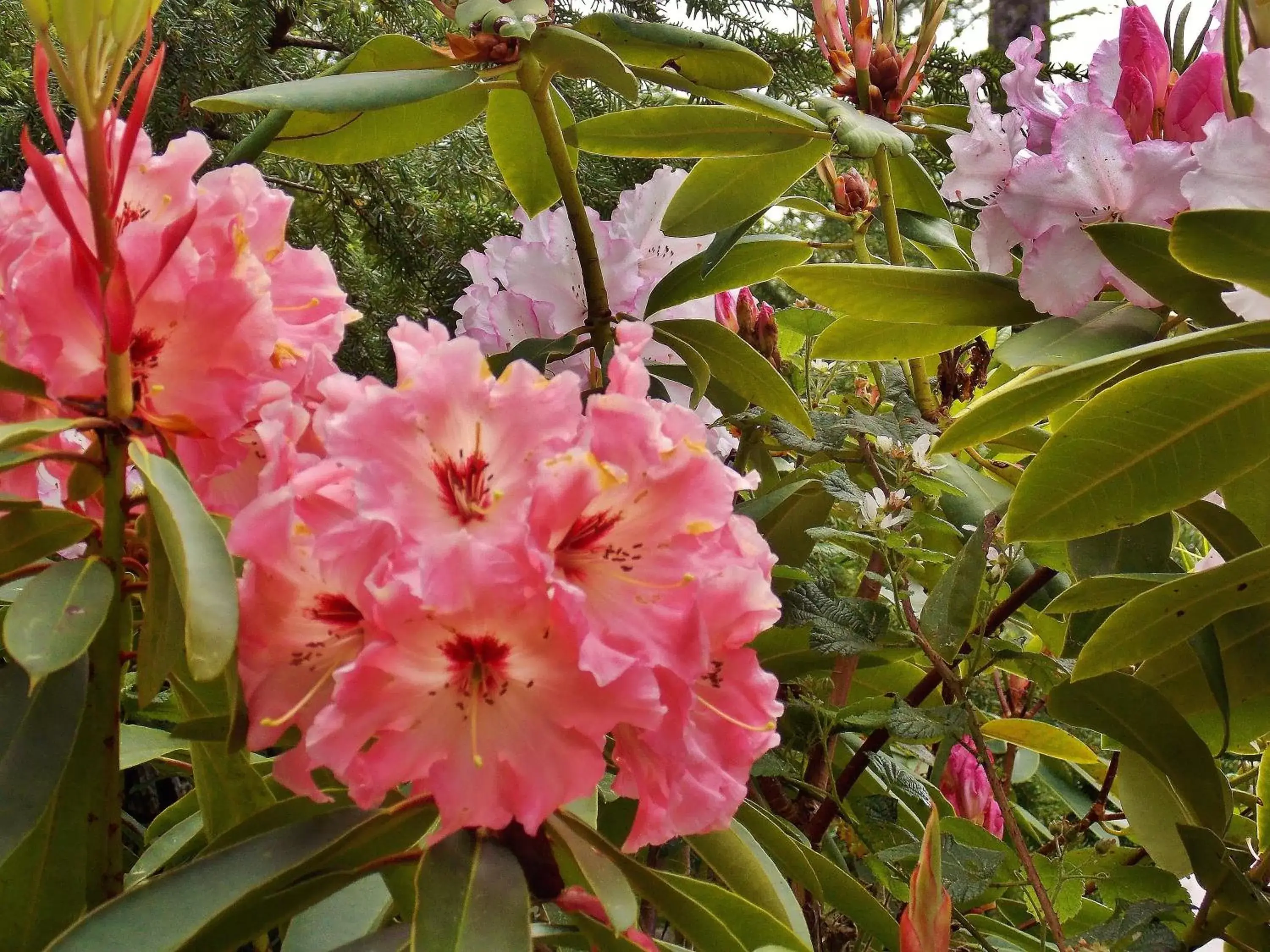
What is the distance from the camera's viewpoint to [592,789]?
48 cm

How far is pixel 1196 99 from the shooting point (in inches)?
28.5

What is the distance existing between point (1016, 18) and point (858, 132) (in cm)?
268

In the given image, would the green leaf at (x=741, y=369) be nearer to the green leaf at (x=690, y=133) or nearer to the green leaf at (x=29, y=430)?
the green leaf at (x=690, y=133)

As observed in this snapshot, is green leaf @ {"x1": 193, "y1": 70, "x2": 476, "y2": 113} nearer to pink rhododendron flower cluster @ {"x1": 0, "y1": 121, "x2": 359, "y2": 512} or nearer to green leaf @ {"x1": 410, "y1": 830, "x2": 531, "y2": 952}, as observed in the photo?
pink rhododendron flower cluster @ {"x1": 0, "y1": 121, "x2": 359, "y2": 512}

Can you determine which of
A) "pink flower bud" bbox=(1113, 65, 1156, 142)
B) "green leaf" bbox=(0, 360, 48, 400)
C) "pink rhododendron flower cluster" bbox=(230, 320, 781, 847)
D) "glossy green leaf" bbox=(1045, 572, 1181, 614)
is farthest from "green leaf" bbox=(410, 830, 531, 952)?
"pink flower bud" bbox=(1113, 65, 1156, 142)

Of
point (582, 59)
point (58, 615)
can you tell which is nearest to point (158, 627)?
point (58, 615)

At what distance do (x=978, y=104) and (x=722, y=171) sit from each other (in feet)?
0.64

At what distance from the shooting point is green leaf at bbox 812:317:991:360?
82 centimetres

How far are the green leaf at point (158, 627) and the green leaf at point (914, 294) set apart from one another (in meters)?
0.42

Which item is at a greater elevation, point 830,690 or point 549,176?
point 549,176

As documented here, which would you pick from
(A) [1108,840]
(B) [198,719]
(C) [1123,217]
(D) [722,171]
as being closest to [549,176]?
(D) [722,171]

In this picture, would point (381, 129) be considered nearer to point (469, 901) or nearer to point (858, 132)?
point (858, 132)

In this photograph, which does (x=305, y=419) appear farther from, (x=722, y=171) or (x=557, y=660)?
(x=722, y=171)

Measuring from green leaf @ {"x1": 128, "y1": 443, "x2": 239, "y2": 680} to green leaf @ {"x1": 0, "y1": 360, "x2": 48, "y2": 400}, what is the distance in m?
0.06
